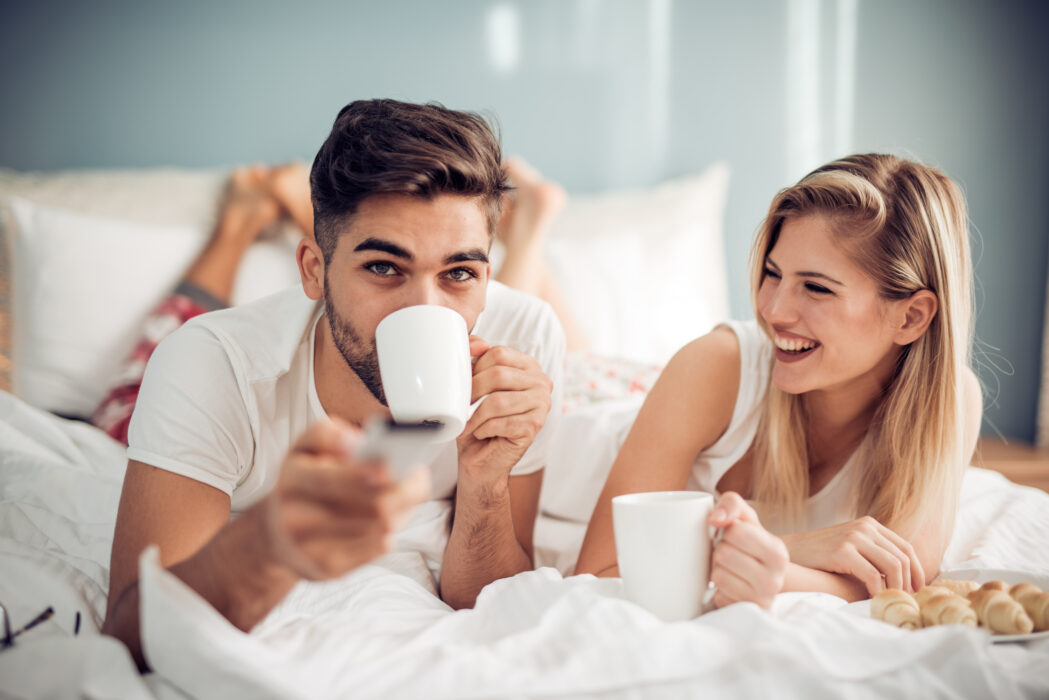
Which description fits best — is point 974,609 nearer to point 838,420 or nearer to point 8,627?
point 838,420

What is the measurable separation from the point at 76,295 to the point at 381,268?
41.6 inches

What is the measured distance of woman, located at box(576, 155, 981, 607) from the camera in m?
1.15

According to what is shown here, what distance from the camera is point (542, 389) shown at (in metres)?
0.96

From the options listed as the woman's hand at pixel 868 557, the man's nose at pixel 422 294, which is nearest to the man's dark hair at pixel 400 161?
the man's nose at pixel 422 294

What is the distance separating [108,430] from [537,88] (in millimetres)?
1586

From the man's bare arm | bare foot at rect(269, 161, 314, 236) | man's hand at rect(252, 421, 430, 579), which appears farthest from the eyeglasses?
bare foot at rect(269, 161, 314, 236)

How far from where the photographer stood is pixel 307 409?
3.80 feet

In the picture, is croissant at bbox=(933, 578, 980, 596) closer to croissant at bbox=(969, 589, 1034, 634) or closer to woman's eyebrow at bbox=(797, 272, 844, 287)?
croissant at bbox=(969, 589, 1034, 634)

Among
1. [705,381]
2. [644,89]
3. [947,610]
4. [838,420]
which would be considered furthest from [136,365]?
[644,89]

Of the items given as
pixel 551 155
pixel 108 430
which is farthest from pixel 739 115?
pixel 108 430

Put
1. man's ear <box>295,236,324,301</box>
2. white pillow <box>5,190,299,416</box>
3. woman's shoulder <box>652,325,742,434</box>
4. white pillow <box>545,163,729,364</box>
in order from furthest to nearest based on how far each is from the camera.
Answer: white pillow <box>545,163,729,364</box> → white pillow <box>5,190,299,416</box> → woman's shoulder <box>652,325,742,434</box> → man's ear <box>295,236,324,301</box>

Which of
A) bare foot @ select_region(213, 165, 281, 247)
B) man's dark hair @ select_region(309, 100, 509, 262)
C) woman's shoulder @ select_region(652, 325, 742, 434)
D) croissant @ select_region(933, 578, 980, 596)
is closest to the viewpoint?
croissant @ select_region(933, 578, 980, 596)

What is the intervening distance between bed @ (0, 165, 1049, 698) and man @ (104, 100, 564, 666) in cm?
13

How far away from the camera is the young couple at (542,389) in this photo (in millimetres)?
946
